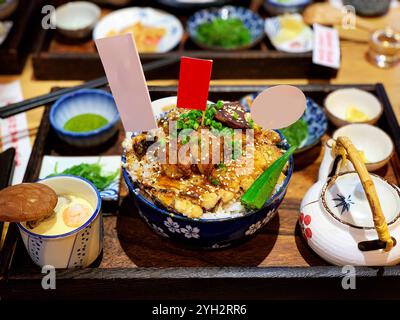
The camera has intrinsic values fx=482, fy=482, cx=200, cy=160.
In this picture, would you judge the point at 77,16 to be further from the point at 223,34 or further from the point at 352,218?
the point at 352,218

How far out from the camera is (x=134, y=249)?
210 centimetres

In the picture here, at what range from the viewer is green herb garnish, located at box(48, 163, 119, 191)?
2.30m

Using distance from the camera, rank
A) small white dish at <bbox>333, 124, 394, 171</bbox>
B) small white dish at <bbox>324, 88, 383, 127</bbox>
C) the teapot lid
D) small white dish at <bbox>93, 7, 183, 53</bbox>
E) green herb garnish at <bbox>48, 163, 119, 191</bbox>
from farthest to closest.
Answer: small white dish at <bbox>93, 7, 183, 53</bbox>
small white dish at <bbox>324, 88, 383, 127</bbox>
small white dish at <bbox>333, 124, 394, 171</bbox>
green herb garnish at <bbox>48, 163, 119, 191</bbox>
the teapot lid

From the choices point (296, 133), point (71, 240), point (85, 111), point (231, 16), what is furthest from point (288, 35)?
point (71, 240)

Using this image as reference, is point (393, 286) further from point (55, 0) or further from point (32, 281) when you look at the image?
point (55, 0)

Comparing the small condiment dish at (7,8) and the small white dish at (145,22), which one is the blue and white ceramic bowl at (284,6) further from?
the small condiment dish at (7,8)

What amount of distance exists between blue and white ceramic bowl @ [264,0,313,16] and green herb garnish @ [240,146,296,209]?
2.07 m

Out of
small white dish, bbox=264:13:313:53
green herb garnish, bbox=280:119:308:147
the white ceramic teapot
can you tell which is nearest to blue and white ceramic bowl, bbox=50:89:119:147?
green herb garnish, bbox=280:119:308:147

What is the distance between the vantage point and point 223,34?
332cm

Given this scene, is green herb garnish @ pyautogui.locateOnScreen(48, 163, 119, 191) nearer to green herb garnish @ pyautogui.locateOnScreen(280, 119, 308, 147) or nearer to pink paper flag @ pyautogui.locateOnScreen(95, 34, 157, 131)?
pink paper flag @ pyautogui.locateOnScreen(95, 34, 157, 131)

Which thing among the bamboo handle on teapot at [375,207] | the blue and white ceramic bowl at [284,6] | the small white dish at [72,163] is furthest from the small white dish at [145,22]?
the bamboo handle on teapot at [375,207]

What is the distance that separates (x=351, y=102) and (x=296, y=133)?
435 mm
